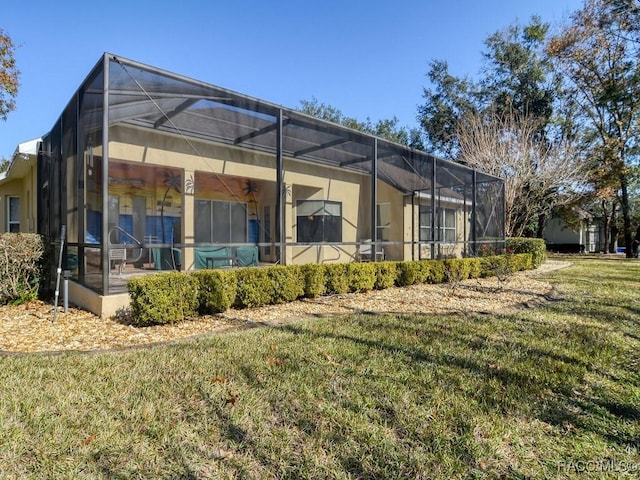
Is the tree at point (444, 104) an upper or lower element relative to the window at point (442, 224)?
upper

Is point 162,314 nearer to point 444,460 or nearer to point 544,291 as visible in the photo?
point 444,460

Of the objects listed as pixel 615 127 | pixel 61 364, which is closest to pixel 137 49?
pixel 61 364

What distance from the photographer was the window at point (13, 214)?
13.8 metres

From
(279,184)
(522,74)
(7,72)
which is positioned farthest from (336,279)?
(522,74)

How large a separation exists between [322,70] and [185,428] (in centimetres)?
1939

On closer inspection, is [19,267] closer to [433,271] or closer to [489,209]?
[433,271]

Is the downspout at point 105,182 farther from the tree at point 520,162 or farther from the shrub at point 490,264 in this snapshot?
the tree at point 520,162

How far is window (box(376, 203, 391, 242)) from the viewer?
1336 cm

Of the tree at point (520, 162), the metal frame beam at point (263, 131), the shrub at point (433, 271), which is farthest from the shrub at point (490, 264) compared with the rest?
the tree at point (520, 162)

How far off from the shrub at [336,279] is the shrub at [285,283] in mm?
718

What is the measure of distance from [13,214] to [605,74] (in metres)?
28.2

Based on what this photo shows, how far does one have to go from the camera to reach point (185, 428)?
86.7 inches

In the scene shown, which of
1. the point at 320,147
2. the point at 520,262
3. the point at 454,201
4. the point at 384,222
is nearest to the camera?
the point at 320,147

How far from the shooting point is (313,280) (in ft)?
22.1
